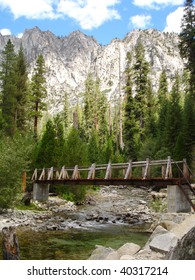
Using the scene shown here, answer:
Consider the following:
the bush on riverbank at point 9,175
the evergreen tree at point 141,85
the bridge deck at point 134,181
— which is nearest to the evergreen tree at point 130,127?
the evergreen tree at point 141,85

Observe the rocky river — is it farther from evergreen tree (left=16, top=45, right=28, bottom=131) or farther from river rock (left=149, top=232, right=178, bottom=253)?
evergreen tree (left=16, top=45, right=28, bottom=131)

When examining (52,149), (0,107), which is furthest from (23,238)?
(0,107)

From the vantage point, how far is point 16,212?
18.7 meters

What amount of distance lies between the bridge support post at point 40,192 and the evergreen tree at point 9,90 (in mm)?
12249

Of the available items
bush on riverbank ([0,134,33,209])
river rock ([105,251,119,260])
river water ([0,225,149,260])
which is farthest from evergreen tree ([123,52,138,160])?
river rock ([105,251,119,260])

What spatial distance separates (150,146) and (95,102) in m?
34.1

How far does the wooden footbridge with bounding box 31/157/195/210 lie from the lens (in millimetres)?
15969

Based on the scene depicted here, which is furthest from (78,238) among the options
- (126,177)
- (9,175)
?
(9,175)

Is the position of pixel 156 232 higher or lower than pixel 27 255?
higher

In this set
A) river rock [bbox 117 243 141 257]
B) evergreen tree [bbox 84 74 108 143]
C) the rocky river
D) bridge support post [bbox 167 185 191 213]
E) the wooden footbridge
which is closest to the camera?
river rock [bbox 117 243 141 257]

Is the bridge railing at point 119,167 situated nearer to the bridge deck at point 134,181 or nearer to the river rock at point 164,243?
the bridge deck at point 134,181

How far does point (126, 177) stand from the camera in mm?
17656

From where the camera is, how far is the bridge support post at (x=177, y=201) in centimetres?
1578
